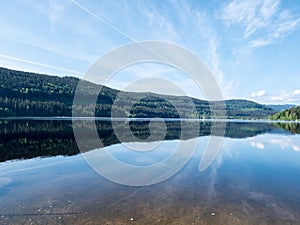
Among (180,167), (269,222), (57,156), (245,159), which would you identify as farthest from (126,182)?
(245,159)

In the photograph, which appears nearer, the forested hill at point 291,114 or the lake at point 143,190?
the lake at point 143,190

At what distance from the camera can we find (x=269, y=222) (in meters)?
9.27

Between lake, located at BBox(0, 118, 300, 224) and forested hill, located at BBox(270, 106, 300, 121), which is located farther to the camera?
forested hill, located at BBox(270, 106, 300, 121)

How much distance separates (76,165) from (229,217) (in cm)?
1294

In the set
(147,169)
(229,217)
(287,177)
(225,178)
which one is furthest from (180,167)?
(229,217)

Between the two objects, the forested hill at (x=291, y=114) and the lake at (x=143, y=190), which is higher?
the forested hill at (x=291, y=114)

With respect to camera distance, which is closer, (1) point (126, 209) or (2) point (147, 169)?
(1) point (126, 209)

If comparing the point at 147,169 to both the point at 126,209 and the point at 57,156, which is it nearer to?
the point at 126,209

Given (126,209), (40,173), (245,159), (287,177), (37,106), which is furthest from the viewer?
(37,106)

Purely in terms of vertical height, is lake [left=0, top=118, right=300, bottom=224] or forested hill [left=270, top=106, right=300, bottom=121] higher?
forested hill [left=270, top=106, right=300, bottom=121]

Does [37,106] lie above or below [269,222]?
above

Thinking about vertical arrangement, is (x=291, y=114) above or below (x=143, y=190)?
above

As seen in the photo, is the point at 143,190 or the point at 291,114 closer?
the point at 143,190

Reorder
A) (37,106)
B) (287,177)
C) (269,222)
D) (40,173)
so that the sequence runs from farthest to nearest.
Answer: (37,106) → (287,177) → (40,173) → (269,222)
